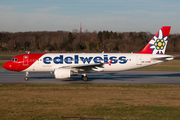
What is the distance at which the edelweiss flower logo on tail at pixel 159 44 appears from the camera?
94.3 ft

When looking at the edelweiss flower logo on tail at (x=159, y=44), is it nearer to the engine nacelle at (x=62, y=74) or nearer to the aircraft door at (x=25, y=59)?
the engine nacelle at (x=62, y=74)

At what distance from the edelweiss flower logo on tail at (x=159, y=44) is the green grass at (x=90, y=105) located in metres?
11.3

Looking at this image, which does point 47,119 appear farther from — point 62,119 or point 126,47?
point 126,47

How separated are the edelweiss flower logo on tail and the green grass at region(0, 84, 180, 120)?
11262 millimetres

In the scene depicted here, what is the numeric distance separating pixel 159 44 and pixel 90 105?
59.1 ft

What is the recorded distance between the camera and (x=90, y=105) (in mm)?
14320

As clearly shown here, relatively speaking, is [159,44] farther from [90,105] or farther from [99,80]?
[90,105]

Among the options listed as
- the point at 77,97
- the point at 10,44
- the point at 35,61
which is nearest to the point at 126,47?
the point at 10,44

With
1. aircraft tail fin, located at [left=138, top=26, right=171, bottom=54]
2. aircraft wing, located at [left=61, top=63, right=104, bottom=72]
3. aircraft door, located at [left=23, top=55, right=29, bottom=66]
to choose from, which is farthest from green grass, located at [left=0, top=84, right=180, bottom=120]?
aircraft tail fin, located at [left=138, top=26, right=171, bottom=54]

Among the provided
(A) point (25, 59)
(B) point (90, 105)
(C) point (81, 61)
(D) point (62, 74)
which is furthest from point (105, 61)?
(B) point (90, 105)

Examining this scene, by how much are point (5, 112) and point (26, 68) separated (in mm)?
14870

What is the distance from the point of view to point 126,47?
12850 centimetres

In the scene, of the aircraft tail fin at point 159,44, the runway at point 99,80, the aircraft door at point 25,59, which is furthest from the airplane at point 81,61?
the runway at point 99,80

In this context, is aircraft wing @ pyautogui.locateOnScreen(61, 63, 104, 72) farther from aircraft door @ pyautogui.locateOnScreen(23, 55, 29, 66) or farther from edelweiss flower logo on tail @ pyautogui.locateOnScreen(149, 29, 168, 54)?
edelweiss flower logo on tail @ pyautogui.locateOnScreen(149, 29, 168, 54)
